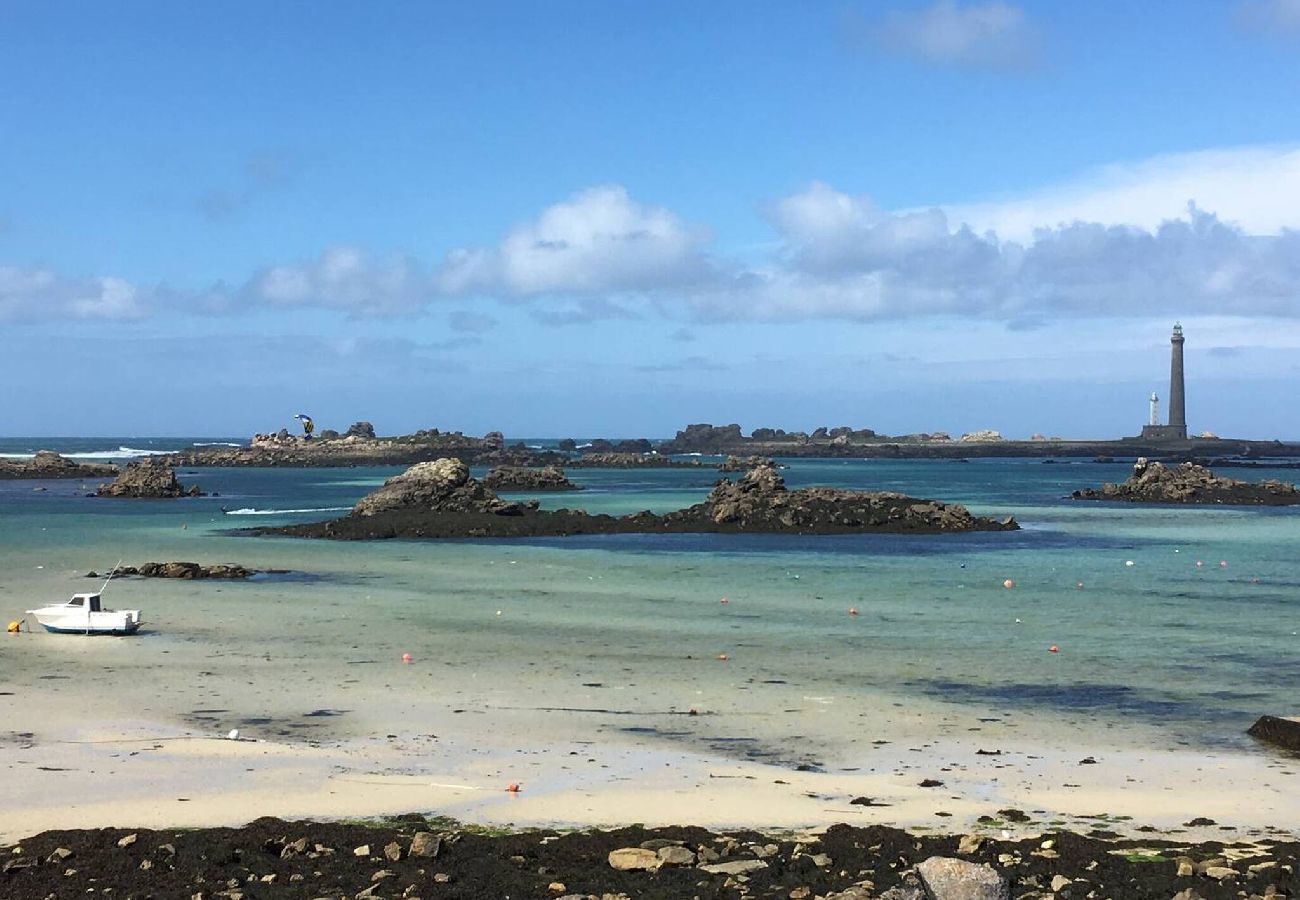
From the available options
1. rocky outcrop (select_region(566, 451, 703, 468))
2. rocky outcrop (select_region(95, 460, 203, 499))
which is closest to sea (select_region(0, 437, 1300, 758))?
rocky outcrop (select_region(95, 460, 203, 499))

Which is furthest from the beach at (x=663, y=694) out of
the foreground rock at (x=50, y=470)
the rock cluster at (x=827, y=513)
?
the foreground rock at (x=50, y=470)

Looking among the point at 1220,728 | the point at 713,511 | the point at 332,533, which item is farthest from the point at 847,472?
the point at 1220,728

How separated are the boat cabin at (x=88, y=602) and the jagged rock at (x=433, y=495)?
102 feet

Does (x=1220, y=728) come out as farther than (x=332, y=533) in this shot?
No

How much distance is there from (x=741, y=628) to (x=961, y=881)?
19.4 m

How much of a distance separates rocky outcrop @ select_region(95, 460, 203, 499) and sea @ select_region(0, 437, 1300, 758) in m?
24.3

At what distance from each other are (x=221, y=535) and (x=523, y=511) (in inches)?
514

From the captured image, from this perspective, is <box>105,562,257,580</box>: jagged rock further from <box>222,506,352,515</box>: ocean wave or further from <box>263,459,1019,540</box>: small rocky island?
<box>222,506,352,515</box>: ocean wave

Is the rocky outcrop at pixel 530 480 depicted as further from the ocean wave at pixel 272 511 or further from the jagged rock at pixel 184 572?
the jagged rock at pixel 184 572

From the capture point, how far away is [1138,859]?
12.1 m

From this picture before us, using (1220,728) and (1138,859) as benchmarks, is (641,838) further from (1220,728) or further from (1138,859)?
(1220,728)

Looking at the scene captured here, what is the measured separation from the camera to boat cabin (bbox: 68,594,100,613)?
27344 millimetres

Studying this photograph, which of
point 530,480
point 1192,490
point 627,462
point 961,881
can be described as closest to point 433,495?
point 530,480

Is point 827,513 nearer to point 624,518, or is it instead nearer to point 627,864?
point 624,518
